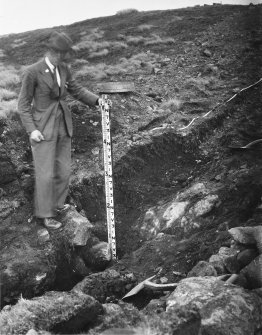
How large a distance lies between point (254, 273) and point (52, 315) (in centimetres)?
164

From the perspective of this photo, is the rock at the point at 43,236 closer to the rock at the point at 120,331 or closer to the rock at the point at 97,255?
the rock at the point at 97,255

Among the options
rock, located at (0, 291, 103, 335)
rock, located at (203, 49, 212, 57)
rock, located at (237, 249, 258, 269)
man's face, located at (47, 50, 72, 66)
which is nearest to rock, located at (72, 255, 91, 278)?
rock, located at (0, 291, 103, 335)

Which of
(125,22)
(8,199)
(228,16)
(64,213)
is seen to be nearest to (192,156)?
(64,213)

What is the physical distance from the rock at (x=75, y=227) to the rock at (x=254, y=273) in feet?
7.88

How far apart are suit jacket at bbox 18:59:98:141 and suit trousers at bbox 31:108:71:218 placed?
0.09 m

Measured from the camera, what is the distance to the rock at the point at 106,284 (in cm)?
440

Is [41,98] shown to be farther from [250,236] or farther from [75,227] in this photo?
[250,236]

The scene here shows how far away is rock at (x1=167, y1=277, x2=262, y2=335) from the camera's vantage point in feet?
10.0

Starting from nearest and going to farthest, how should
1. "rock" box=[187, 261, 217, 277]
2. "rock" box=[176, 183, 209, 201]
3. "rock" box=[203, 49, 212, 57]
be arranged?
"rock" box=[187, 261, 217, 277]
"rock" box=[176, 183, 209, 201]
"rock" box=[203, 49, 212, 57]

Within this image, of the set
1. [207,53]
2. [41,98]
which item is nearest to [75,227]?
[41,98]

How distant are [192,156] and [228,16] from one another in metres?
8.70

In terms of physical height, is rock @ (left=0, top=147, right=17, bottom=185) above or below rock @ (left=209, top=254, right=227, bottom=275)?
above

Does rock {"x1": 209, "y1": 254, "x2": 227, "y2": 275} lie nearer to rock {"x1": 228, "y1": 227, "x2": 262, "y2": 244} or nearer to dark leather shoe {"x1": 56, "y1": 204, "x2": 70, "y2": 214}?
rock {"x1": 228, "y1": 227, "x2": 262, "y2": 244}

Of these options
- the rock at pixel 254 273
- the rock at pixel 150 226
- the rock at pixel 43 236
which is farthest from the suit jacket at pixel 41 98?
the rock at pixel 254 273
